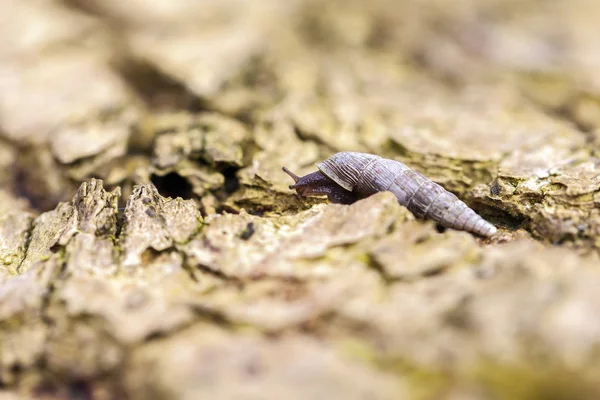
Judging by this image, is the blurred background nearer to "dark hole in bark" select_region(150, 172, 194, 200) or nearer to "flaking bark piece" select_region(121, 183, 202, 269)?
"dark hole in bark" select_region(150, 172, 194, 200)

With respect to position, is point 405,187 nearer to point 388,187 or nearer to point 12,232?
point 388,187

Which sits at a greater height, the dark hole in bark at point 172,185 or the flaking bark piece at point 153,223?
the dark hole in bark at point 172,185

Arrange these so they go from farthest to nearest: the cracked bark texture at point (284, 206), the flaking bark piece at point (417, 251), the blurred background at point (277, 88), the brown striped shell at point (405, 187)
A: the blurred background at point (277, 88), the brown striped shell at point (405, 187), the flaking bark piece at point (417, 251), the cracked bark texture at point (284, 206)

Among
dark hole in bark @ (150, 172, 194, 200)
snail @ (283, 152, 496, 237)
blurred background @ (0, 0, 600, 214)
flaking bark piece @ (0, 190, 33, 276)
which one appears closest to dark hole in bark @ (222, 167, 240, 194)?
blurred background @ (0, 0, 600, 214)

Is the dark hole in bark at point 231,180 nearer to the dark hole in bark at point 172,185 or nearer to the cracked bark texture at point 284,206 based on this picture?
the cracked bark texture at point 284,206

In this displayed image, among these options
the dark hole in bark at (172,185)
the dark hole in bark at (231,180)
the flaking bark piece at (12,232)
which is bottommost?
the flaking bark piece at (12,232)

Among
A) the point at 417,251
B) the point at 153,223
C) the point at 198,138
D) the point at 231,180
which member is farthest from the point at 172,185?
the point at 417,251

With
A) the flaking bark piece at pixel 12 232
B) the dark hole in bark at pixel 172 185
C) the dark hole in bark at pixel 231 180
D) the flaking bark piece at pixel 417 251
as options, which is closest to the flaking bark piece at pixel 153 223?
the dark hole in bark at pixel 172 185
